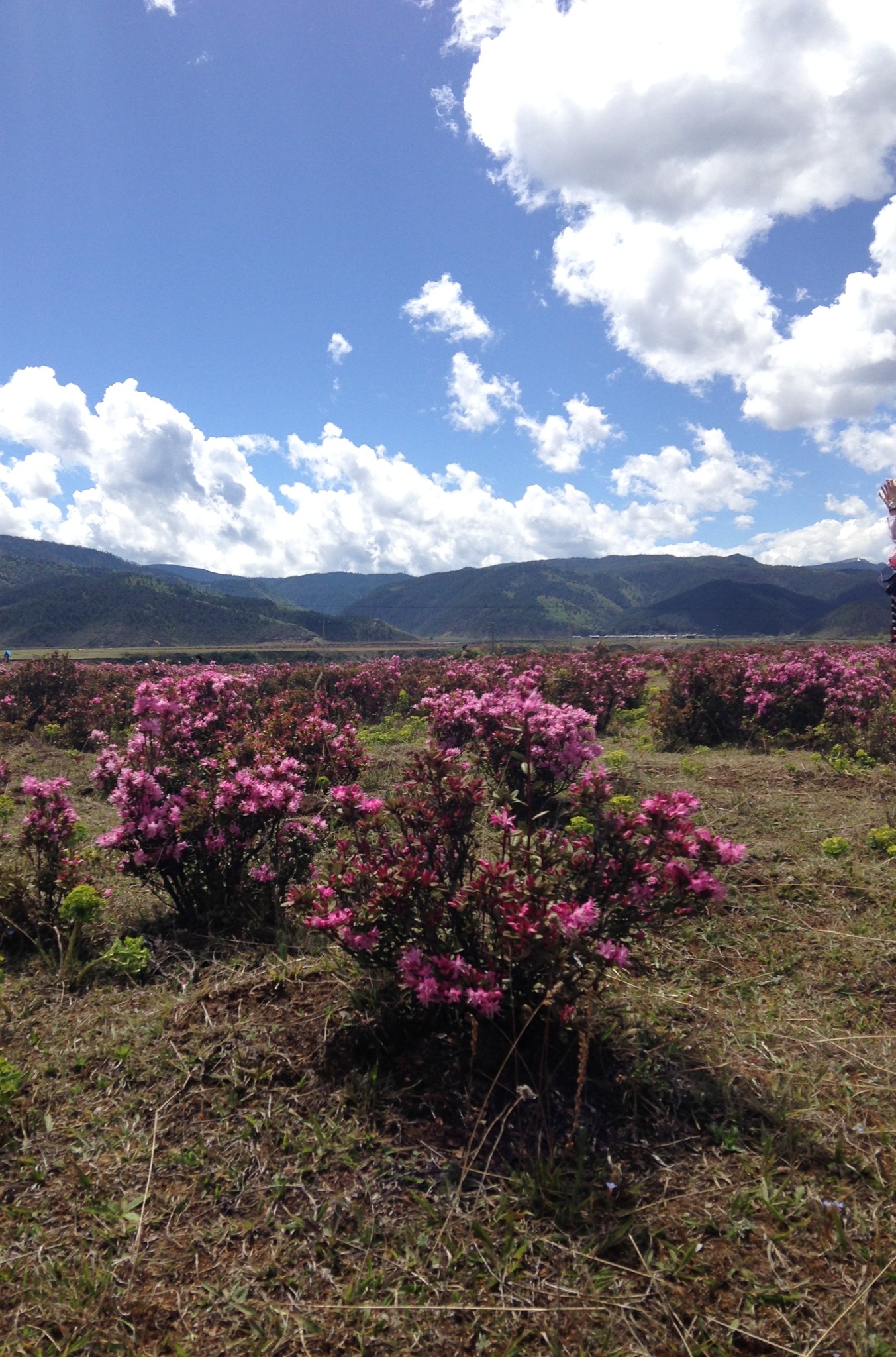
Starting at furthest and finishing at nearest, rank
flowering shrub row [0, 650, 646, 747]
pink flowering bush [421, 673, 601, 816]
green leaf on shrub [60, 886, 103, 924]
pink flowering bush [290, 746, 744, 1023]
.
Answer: flowering shrub row [0, 650, 646, 747]
pink flowering bush [421, 673, 601, 816]
green leaf on shrub [60, 886, 103, 924]
pink flowering bush [290, 746, 744, 1023]

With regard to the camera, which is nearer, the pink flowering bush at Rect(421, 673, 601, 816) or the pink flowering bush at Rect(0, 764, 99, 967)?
the pink flowering bush at Rect(0, 764, 99, 967)

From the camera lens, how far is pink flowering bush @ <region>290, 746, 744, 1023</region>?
2357 millimetres

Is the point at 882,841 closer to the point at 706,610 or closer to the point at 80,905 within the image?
the point at 80,905

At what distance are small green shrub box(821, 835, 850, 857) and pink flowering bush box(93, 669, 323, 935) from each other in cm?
357

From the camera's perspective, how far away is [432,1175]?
223cm

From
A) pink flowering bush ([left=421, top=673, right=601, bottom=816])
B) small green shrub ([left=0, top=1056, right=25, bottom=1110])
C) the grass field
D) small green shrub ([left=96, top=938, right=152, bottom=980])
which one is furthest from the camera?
pink flowering bush ([left=421, top=673, right=601, bottom=816])

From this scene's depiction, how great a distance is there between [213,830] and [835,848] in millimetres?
4218

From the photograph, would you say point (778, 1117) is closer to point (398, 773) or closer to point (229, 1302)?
point (229, 1302)

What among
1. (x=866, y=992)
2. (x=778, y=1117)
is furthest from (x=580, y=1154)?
(x=866, y=992)

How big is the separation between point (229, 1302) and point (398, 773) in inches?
215

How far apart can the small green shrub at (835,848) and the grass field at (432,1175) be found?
156cm

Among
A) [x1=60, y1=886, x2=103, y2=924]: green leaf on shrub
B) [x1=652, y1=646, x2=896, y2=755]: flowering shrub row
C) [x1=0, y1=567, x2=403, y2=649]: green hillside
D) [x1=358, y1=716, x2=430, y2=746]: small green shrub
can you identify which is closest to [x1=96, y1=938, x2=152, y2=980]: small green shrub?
[x1=60, y1=886, x2=103, y2=924]: green leaf on shrub

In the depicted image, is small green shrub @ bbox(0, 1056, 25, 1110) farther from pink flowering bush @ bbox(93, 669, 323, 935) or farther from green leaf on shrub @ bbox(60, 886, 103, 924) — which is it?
pink flowering bush @ bbox(93, 669, 323, 935)

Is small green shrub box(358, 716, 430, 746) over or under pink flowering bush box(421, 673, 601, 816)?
under
